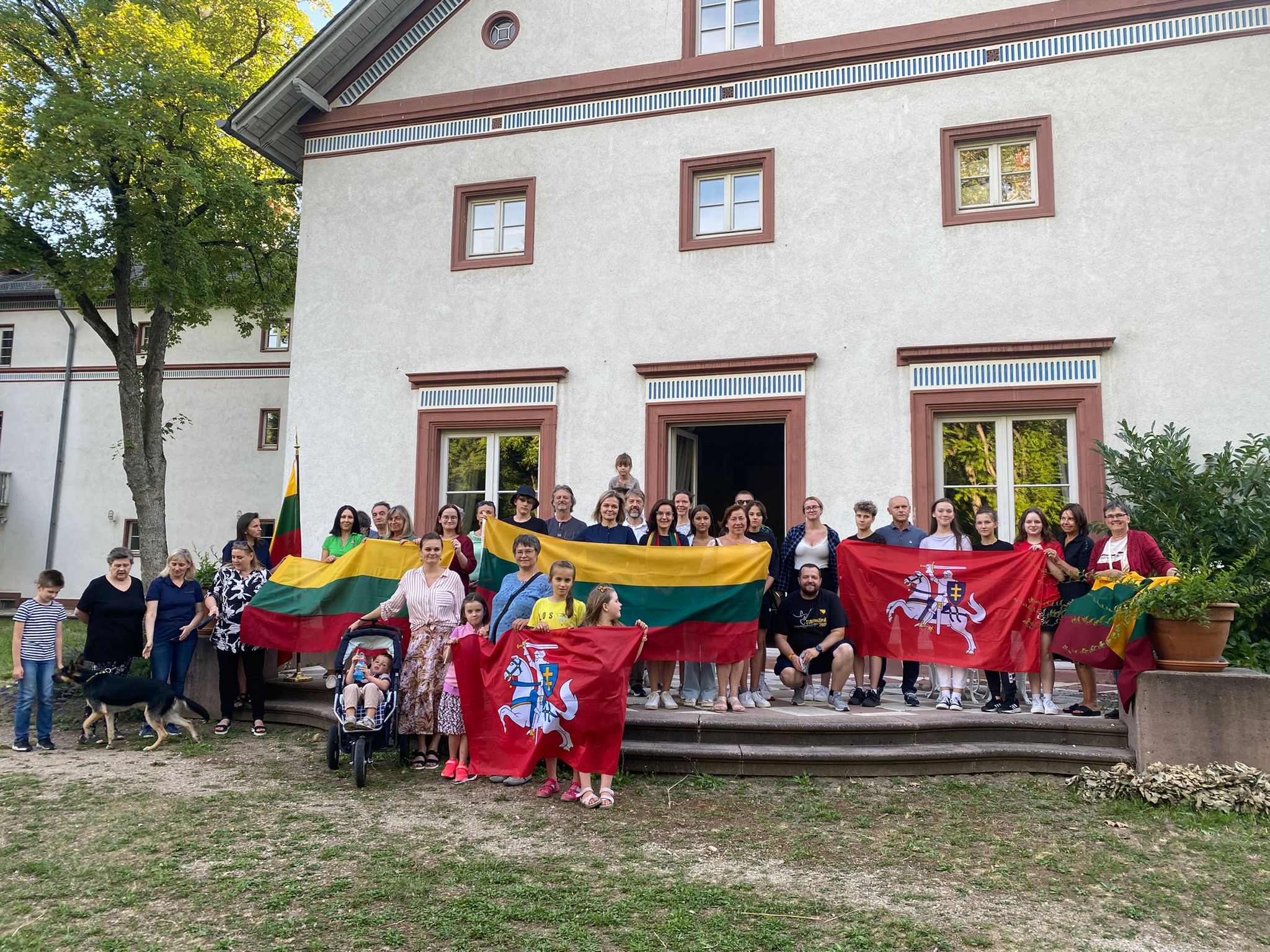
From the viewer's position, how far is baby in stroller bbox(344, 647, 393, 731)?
7.03 metres

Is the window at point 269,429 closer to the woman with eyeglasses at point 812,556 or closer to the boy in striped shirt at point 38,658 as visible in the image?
the boy in striped shirt at point 38,658

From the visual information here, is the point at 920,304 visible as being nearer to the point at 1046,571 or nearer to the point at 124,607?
the point at 1046,571

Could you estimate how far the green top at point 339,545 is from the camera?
9.58 meters

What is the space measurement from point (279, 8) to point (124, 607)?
16605 mm

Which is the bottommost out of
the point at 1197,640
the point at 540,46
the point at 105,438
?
the point at 1197,640

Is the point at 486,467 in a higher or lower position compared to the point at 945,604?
higher

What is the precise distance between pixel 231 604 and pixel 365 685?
255 centimetres

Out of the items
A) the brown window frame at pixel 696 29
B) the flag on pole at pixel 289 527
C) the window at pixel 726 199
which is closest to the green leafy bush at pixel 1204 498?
the window at pixel 726 199

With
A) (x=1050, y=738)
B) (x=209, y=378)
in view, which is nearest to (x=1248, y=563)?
(x=1050, y=738)

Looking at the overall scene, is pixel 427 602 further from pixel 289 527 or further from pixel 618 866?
pixel 289 527

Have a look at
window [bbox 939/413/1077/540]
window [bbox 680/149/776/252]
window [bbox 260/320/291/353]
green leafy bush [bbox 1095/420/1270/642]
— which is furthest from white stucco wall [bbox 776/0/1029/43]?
window [bbox 260/320/291/353]

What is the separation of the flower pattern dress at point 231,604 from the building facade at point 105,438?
48.1ft

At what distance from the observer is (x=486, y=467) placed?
1246 cm

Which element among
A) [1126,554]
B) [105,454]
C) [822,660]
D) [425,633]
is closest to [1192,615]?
[1126,554]
